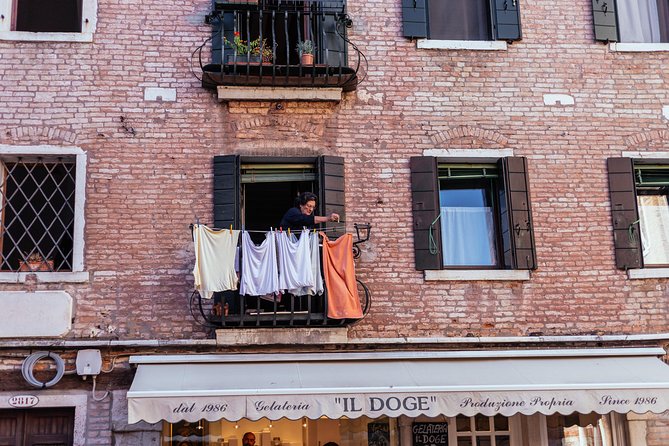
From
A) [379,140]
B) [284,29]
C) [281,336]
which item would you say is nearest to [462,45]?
[379,140]

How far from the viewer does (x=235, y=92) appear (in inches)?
408

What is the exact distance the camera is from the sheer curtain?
450 inches

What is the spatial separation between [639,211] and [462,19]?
131 inches

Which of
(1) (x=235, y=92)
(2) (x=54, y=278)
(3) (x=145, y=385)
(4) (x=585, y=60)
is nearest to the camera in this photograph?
(3) (x=145, y=385)

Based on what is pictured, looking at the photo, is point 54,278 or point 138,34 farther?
point 138,34

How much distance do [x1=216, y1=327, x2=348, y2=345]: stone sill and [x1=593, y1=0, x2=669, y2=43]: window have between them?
536 centimetres

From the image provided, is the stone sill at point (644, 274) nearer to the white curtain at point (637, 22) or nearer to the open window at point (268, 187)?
the white curtain at point (637, 22)

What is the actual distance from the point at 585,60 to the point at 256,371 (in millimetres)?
5721

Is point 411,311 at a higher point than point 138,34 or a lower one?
lower

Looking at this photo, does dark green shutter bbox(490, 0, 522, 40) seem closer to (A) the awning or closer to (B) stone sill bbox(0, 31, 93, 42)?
(A) the awning

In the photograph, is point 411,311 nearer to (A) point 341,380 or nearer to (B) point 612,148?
(A) point 341,380

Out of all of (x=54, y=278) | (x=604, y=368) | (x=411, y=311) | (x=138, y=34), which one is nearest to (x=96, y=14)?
(x=138, y=34)

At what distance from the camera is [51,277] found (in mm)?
9727

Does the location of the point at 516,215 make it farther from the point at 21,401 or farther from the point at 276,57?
the point at 21,401
